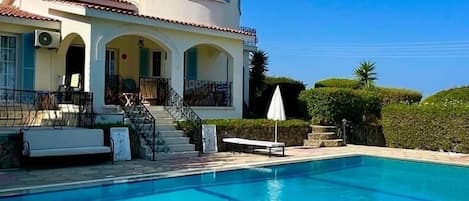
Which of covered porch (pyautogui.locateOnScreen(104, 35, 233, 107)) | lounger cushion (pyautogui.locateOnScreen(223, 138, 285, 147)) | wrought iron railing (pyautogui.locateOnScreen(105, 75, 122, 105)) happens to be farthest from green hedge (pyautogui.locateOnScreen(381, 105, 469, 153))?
wrought iron railing (pyautogui.locateOnScreen(105, 75, 122, 105))

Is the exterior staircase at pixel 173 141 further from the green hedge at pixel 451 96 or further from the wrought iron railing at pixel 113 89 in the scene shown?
the green hedge at pixel 451 96

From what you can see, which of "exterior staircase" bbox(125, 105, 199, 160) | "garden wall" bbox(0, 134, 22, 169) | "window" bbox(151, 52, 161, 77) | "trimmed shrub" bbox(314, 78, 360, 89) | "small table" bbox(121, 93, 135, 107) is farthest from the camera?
"trimmed shrub" bbox(314, 78, 360, 89)

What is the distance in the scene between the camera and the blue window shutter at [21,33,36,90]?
2112cm

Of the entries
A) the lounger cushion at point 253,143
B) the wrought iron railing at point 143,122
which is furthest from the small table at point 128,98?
the lounger cushion at point 253,143

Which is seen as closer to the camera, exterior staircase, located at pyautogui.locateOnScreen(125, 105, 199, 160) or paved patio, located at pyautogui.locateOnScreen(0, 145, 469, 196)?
paved patio, located at pyautogui.locateOnScreen(0, 145, 469, 196)

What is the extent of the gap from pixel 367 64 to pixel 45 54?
3009 centimetres

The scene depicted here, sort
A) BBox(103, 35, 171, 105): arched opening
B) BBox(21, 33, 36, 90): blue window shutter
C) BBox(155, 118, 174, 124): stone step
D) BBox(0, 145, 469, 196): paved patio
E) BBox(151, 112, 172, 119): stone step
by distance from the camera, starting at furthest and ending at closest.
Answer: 1. BBox(103, 35, 171, 105): arched opening
2. BBox(151, 112, 172, 119): stone step
3. BBox(155, 118, 174, 124): stone step
4. BBox(21, 33, 36, 90): blue window shutter
5. BBox(0, 145, 469, 196): paved patio

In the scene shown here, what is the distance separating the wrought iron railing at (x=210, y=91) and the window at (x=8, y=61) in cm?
808

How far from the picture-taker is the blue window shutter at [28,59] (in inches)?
832

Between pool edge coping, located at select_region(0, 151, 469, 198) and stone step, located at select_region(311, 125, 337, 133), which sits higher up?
stone step, located at select_region(311, 125, 337, 133)

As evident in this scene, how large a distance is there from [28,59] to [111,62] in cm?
477

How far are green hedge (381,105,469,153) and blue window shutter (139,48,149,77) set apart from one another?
40.7ft

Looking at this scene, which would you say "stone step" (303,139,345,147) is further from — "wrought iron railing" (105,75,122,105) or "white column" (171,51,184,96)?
"wrought iron railing" (105,75,122,105)

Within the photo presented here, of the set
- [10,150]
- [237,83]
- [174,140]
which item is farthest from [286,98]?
[10,150]
